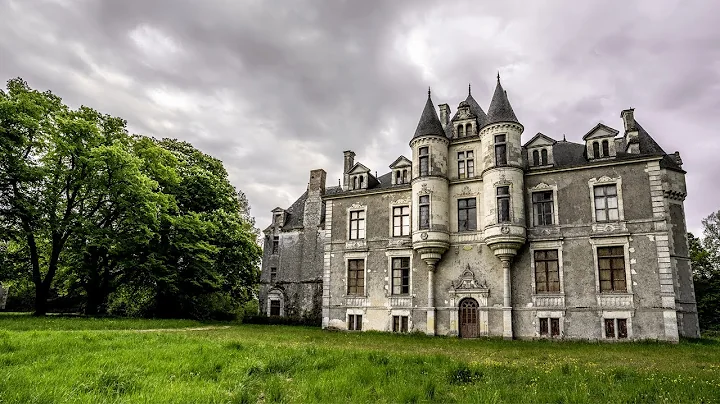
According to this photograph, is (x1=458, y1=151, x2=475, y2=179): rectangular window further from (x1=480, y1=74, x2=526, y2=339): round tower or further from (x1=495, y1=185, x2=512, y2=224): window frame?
(x1=495, y1=185, x2=512, y2=224): window frame

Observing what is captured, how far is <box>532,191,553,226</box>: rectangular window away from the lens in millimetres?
24109

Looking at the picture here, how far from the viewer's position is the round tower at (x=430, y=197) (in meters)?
25.5

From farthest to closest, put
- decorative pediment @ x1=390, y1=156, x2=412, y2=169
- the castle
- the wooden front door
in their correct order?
decorative pediment @ x1=390, y1=156, x2=412, y2=169 → the wooden front door → the castle

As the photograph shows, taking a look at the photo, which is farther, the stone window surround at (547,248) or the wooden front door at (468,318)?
the wooden front door at (468,318)

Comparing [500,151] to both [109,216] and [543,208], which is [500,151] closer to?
[543,208]

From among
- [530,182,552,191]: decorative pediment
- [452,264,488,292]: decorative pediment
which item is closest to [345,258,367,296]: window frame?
[452,264,488,292]: decorative pediment

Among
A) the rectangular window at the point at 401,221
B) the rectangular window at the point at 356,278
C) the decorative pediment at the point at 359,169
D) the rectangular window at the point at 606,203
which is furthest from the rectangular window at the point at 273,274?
the rectangular window at the point at 606,203

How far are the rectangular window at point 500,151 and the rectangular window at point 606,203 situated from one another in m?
4.85

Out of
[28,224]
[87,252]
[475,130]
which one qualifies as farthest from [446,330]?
[28,224]

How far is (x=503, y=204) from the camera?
2406 centimetres

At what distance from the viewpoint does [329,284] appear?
29.1 meters

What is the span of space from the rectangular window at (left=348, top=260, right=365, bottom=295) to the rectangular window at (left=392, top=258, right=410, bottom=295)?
7.07 feet

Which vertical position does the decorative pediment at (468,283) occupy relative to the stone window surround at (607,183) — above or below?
below

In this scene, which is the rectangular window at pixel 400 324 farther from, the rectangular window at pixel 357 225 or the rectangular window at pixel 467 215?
the rectangular window at pixel 467 215
